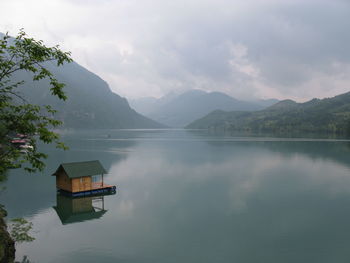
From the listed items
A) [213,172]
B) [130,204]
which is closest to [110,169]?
[213,172]

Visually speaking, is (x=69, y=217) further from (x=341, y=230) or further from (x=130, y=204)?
(x=341, y=230)

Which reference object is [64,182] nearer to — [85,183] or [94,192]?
[85,183]

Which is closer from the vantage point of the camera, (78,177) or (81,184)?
(78,177)

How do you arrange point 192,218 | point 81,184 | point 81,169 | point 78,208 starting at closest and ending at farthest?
point 192,218
point 78,208
point 81,169
point 81,184

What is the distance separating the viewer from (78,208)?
154ft

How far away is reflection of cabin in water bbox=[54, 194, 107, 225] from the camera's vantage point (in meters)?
42.2

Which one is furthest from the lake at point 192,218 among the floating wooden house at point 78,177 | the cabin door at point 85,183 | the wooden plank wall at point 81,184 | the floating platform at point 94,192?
the cabin door at point 85,183

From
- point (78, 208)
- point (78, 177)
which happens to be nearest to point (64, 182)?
point (78, 177)

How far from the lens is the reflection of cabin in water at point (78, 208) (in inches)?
1662

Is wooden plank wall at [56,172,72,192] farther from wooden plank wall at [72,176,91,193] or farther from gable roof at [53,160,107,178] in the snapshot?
gable roof at [53,160,107,178]

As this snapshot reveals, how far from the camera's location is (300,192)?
58312 mm

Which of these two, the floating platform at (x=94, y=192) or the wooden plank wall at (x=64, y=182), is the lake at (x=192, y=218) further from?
the wooden plank wall at (x=64, y=182)

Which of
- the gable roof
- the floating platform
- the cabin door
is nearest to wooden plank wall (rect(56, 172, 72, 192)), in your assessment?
the floating platform

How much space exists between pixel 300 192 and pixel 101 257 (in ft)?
141
